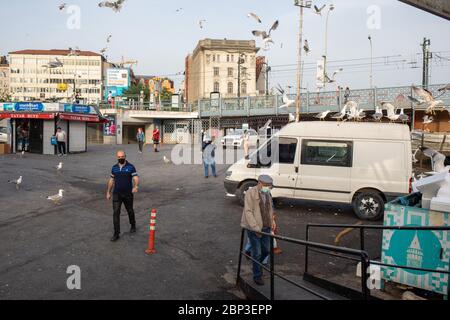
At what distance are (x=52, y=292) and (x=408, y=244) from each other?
4938 millimetres

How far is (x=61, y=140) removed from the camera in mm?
25453

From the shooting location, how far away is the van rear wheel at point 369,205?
1060 cm

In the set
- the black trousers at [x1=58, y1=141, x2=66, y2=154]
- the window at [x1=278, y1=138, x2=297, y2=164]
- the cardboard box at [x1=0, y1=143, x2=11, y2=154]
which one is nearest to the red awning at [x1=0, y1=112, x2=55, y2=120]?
the black trousers at [x1=58, y1=141, x2=66, y2=154]

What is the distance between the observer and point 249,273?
21.3 feet

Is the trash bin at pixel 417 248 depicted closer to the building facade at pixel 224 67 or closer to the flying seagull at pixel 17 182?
the flying seagull at pixel 17 182

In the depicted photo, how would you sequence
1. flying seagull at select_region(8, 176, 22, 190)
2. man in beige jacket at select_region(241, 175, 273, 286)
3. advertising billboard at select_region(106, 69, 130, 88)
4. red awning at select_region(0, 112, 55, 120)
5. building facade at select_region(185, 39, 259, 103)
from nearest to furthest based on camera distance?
man in beige jacket at select_region(241, 175, 273, 286), flying seagull at select_region(8, 176, 22, 190), red awning at select_region(0, 112, 55, 120), advertising billboard at select_region(106, 69, 130, 88), building facade at select_region(185, 39, 259, 103)

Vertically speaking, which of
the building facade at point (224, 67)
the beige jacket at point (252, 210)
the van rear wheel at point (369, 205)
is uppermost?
the building facade at point (224, 67)

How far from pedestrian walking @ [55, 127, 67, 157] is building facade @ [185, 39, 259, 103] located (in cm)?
7187

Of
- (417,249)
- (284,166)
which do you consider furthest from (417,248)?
(284,166)

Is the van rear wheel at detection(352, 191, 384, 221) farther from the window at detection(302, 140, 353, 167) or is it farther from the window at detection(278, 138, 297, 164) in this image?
the window at detection(278, 138, 297, 164)

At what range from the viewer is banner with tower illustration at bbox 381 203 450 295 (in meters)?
5.32

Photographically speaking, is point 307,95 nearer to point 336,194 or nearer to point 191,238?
point 336,194

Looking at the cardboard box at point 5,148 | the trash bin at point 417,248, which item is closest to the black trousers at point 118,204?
the trash bin at point 417,248

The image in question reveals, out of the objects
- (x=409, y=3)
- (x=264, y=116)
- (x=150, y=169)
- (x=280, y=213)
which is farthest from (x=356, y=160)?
(x=264, y=116)
